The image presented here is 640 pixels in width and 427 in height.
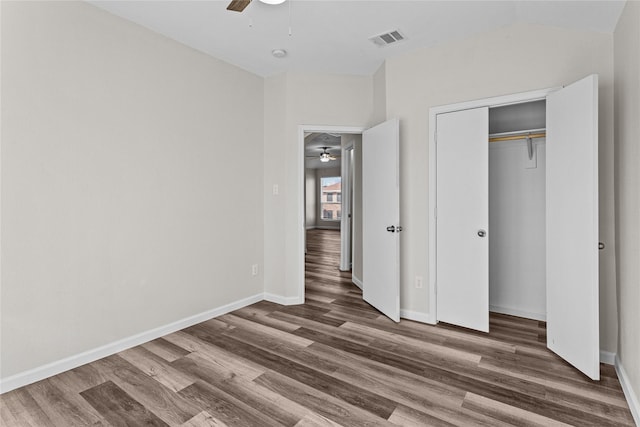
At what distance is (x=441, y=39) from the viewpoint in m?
3.04

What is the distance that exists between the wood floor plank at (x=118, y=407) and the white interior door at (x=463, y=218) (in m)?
2.53

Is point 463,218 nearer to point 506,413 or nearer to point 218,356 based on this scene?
point 506,413

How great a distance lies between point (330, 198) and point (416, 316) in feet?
33.5

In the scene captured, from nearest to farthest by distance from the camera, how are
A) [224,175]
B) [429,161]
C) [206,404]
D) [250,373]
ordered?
[206,404]
[250,373]
[429,161]
[224,175]

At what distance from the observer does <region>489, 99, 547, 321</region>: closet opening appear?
10.7ft

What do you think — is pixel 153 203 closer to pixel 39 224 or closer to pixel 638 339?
pixel 39 224

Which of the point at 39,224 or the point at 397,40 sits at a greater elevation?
the point at 397,40

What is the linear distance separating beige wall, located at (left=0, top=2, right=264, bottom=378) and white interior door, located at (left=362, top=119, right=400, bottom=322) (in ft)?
4.85

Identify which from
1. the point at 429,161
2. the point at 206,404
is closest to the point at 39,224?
the point at 206,404

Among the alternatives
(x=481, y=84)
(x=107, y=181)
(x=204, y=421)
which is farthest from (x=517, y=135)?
(x=107, y=181)

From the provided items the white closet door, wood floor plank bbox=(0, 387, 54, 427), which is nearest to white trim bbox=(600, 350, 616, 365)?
the white closet door

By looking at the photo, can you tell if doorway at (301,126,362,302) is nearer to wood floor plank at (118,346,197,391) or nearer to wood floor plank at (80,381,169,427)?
wood floor plank at (118,346,197,391)

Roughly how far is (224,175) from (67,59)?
1.58 m

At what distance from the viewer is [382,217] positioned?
3.49 m
